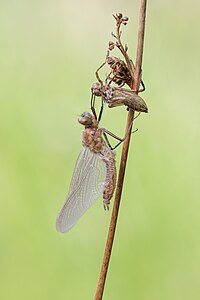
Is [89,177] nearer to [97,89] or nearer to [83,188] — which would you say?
[83,188]

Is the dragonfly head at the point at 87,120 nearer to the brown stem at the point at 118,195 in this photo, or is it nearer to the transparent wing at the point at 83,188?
the transparent wing at the point at 83,188

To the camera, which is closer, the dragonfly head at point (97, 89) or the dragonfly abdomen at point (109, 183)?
the dragonfly head at point (97, 89)

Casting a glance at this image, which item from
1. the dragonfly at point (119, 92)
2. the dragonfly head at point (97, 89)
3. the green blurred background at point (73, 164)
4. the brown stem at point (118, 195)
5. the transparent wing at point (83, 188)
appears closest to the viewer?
the brown stem at point (118, 195)

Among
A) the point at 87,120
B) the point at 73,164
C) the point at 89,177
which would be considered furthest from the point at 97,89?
the point at 73,164

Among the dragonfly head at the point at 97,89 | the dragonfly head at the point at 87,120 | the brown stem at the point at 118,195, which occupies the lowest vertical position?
A: the brown stem at the point at 118,195

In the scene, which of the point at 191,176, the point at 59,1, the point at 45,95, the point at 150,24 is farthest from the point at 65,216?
the point at 59,1

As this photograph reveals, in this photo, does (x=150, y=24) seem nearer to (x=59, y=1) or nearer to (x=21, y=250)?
(x=59, y=1)

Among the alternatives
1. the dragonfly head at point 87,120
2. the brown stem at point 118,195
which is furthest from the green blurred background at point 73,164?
the brown stem at point 118,195
